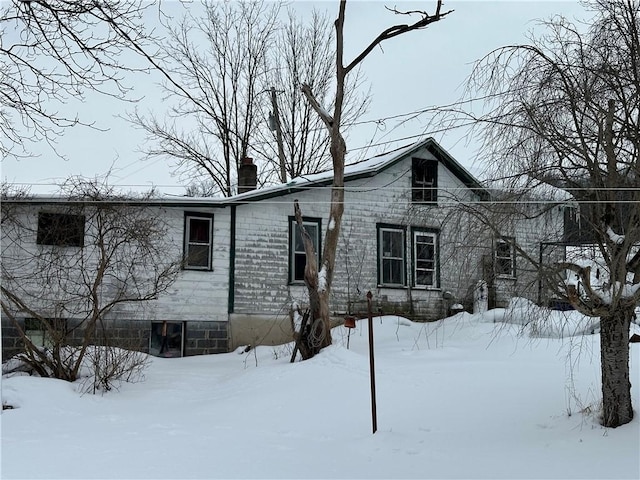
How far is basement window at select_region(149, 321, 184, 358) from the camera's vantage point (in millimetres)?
18312

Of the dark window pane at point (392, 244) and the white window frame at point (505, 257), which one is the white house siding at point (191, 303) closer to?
the dark window pane at point (392, 244)

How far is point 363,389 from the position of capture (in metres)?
12.1

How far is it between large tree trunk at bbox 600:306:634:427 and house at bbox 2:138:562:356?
8.22 meters

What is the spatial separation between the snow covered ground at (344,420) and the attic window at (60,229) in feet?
13.7

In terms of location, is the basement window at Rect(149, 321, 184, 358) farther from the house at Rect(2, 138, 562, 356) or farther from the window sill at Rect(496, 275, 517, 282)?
the window sill at Rect(496, 275, 517, 282)

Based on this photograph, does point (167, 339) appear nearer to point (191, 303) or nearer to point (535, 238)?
point (191, 303)

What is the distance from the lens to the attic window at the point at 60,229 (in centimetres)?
1702

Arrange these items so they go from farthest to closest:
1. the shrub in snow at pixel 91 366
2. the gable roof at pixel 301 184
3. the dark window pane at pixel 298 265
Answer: the dark window pane at pixel 298 265 → the gable roof at pixel 301 184 → the shrub in snow at pixel 91 366

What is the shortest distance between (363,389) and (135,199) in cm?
765

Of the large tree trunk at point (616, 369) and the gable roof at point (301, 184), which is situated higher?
the gable roof at point (301, 184)

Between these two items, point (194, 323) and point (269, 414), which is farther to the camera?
point (194, 323)

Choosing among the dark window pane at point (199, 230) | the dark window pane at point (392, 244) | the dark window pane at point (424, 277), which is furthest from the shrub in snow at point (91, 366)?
the dark window pane at point (424, 277)

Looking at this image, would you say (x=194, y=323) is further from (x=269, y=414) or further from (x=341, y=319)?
(x=269, y=414)

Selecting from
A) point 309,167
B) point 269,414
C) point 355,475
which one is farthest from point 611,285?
point 309,167
